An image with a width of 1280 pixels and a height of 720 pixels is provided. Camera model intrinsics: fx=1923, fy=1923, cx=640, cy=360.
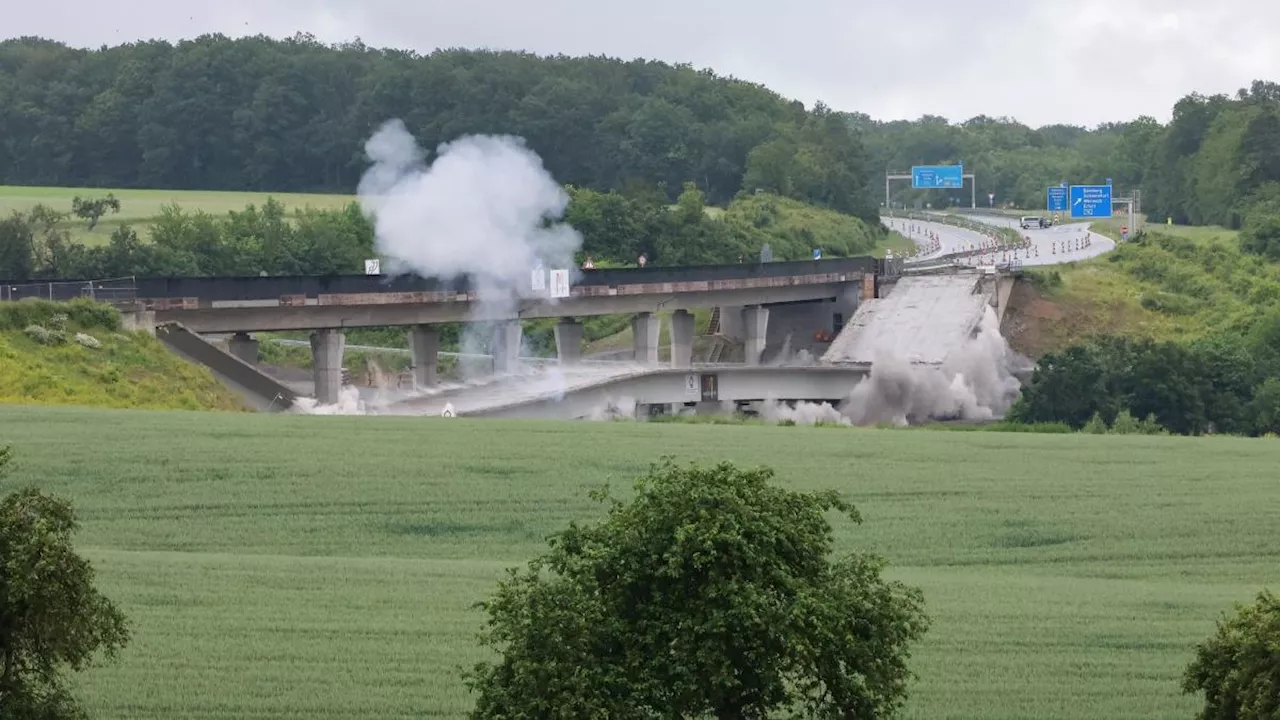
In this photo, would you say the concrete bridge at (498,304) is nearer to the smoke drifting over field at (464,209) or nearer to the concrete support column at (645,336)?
the concrete support column at (645,336)

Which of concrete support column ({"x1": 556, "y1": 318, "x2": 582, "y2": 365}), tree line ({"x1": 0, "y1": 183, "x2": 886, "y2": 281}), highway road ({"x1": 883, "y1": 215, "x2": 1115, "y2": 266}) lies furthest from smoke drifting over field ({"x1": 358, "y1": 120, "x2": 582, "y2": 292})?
highway road ({"x1": 883, "y1": 215, "x2": 1115, "y2": 266})

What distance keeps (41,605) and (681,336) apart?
6816cm

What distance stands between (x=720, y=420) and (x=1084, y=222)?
4135 inches

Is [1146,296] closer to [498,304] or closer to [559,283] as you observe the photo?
[559,283]

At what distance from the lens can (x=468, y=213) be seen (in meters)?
71.7

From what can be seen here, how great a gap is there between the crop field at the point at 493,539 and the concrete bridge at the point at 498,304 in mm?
13264

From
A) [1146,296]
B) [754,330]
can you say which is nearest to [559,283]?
[754,330]

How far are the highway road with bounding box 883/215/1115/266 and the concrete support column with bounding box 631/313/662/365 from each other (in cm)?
2776

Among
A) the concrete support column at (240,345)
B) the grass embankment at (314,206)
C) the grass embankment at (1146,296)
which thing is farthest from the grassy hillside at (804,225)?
the concrete support column at (240,345)

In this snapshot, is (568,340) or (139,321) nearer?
(139,321)

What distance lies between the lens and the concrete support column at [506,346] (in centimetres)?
7612

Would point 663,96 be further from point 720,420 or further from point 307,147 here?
point 720,420

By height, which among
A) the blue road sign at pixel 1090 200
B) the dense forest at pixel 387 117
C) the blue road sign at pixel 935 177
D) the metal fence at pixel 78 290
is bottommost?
the metal fence at pixel 78 290

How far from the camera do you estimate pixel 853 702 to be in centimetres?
1881
